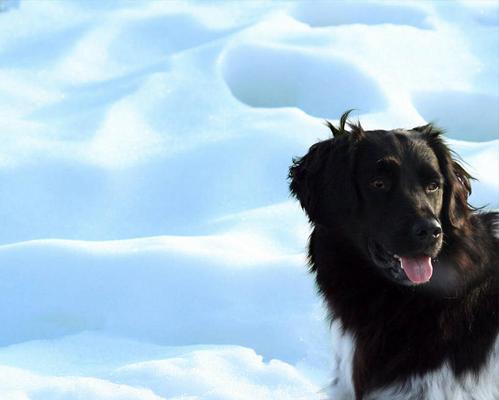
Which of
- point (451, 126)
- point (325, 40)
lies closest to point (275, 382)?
point (451, 126)

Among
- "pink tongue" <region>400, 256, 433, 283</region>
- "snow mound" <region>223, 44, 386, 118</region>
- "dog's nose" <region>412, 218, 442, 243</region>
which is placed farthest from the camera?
"snow mound" <region>223, 44, 386, 118</region>

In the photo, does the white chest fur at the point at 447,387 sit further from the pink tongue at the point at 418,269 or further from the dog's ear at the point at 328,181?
the dog's ear at the point at 328,181

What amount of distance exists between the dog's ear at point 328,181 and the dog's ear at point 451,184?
355 millimetres

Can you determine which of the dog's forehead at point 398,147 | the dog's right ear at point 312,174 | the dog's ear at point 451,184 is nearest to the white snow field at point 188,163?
Answer: the dog's right ear at point 312,174

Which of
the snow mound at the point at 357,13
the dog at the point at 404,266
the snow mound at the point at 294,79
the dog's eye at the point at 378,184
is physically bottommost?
the snow mound at the point at 357,13

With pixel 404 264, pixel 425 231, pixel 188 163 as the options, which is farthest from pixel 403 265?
pixel 188 163

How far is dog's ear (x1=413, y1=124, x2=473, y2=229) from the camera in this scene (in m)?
3.65

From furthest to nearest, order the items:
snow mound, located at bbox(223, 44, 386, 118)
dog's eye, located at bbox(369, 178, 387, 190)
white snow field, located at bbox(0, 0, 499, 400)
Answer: snow mound, located at bbox(223, 44, 386, 118) → white snow field, located at bbox(0, 0, 499, 400) → dog's eye, located at bbox(369, 178, 387, 190)

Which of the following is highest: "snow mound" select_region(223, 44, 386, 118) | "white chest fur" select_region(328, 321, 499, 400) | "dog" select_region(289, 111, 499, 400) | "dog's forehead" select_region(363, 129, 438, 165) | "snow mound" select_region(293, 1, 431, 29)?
"dog's forehead" select_region(363, 129, 438, 165)

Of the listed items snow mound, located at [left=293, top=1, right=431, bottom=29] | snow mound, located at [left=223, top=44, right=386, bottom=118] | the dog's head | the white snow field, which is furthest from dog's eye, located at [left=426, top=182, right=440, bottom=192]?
snow mound, located at [left=293, top=1, right=431, bottom=29]

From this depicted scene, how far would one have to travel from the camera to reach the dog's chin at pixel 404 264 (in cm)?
351

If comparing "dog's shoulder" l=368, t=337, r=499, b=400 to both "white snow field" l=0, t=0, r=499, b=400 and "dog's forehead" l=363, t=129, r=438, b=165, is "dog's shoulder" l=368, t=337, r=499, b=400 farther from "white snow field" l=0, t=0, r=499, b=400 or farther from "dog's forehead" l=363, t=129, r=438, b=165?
"dog's forehead" l=363, t=129, r=438, b=165

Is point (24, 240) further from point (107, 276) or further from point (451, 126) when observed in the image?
point (451, 126)

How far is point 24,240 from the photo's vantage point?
593cm
